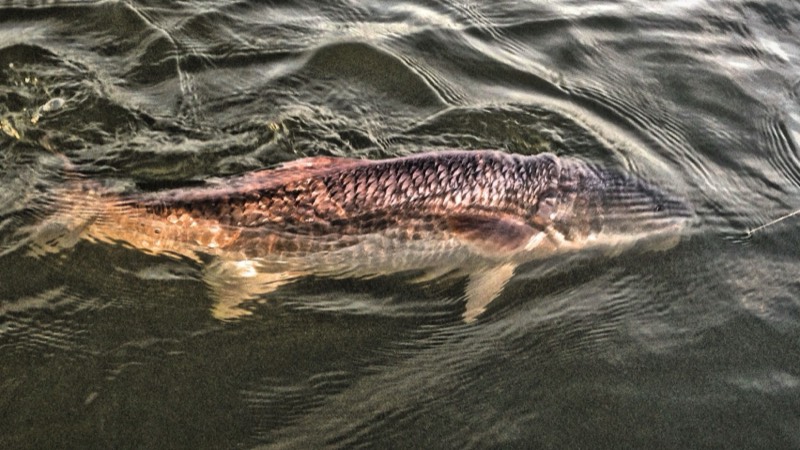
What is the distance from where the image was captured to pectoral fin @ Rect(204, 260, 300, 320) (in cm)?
392

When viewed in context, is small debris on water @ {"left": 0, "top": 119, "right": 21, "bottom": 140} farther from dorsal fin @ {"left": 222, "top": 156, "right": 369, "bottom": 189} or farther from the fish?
dorsal fin @ {"left": 222, "top": 156, "right": 369, "bottom": 189}

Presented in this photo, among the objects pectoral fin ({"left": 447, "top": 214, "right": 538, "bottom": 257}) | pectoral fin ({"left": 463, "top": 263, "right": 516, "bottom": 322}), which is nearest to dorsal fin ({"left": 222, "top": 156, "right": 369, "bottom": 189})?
pectoral fin ({"left": 447, "top": 214, "right": 538, "bottom": 257})

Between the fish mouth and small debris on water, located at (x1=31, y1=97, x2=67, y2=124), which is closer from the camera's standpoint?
the fish mouth

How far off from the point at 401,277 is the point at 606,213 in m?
1.42

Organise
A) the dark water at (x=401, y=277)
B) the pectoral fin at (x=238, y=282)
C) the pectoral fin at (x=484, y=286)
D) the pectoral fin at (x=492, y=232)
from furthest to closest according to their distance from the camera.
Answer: the pectoral fin at (x=492, y=232)
the pectoral fin at (x=484, y=286)
the pectoral fin at (x=238, y=282)
the dark water at (x=401, y=277)

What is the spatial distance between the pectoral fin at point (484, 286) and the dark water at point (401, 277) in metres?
0.07

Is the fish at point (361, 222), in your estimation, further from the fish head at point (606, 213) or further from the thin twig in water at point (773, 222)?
the thin twig in water at point (773, 222)

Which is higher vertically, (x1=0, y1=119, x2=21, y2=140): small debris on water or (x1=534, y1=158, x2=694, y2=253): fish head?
(x1=0, y1=119, x2=21, y2=140): small debris on water

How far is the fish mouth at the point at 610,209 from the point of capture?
4.58m

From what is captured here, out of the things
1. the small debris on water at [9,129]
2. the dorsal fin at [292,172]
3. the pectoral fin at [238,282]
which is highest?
the small debris on water at [9,129]

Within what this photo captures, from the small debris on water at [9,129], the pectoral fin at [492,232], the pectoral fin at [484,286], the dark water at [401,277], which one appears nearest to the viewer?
the dark water at [401,277]

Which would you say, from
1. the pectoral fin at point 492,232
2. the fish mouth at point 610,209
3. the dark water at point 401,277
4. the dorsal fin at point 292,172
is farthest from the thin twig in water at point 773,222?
the dorsal fin at point 292,172

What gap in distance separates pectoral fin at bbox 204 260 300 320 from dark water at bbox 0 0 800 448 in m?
0.08

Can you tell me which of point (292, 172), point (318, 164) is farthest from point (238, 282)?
point (318, 164)
